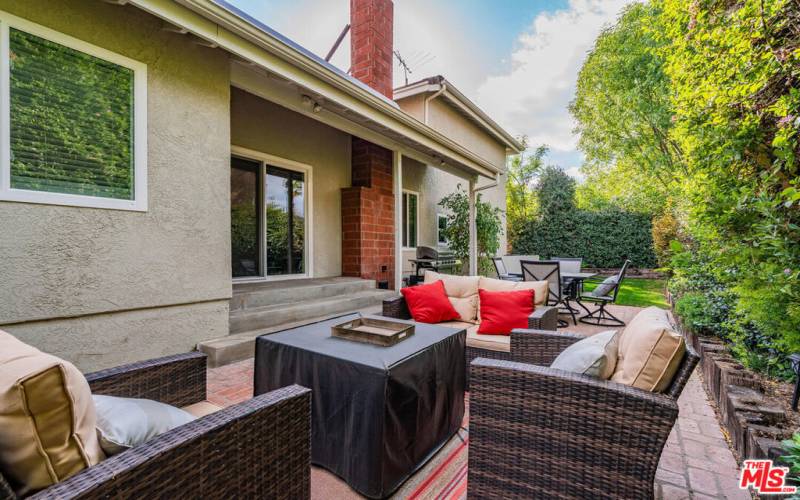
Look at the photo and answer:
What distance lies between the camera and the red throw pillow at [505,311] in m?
3.20

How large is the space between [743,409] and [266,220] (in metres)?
5.63

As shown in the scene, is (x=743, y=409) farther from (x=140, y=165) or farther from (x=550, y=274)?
(x=140, y=165)

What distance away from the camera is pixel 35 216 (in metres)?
2.65

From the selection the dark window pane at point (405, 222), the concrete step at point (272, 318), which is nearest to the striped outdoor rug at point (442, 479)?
the concrete step at point (272, 318)

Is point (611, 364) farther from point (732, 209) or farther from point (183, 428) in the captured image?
point (183, 428)

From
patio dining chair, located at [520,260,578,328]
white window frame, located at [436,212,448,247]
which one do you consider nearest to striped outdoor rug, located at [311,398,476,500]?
patio dining chair, located at [520,260,578,328]

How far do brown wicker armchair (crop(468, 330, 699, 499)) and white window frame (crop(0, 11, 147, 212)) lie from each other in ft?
10.6

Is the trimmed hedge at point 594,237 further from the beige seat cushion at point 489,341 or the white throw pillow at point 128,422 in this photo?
the white throw pillow at point 128,422

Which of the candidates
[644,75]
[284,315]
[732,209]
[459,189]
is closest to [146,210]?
[284,315]

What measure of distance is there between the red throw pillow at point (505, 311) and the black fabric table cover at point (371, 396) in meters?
0.93

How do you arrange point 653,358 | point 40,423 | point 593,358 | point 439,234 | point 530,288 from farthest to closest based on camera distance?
1. point 439,234
2. point 530,288
3. point 593,358
4. point 653,358
5. point 40,423

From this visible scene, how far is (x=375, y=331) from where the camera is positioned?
2438 mm

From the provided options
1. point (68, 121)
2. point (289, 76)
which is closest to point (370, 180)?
point (289, 76)

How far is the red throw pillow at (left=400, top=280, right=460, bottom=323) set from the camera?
3.59 meters
